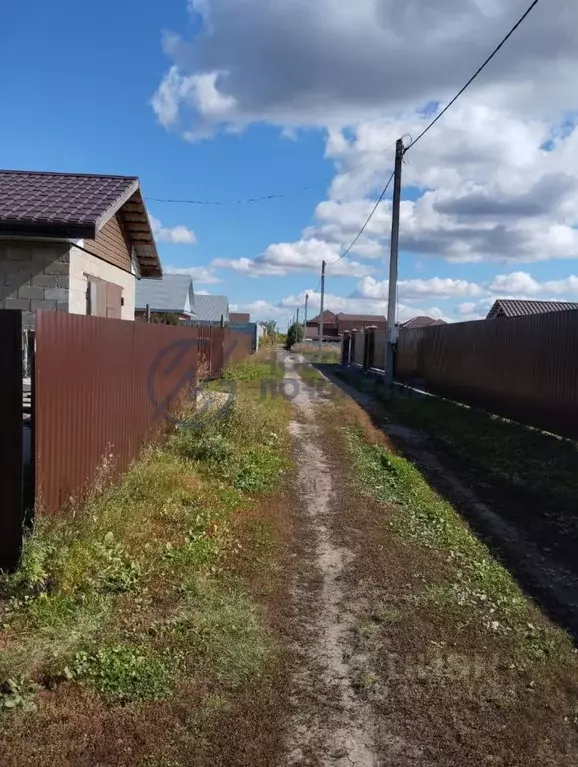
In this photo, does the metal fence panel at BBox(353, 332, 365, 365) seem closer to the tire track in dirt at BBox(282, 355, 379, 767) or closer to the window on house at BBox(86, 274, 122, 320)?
the window on house at BBox(86, 274, 122, 320)

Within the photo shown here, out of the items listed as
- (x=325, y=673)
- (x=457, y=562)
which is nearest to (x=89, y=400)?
(x=325, y=673)

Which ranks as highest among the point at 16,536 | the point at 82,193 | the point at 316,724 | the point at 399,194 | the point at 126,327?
the point at 399,194

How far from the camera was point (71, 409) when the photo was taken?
466 cm

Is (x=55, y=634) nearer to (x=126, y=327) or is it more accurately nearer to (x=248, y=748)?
(x=248, y=748)

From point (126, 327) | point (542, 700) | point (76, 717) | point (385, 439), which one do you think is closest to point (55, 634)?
point (76, 717)

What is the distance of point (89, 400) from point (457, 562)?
312 cm

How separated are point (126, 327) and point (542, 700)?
16.2ft

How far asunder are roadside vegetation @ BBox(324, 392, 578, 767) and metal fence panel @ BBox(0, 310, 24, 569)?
2.11 metres

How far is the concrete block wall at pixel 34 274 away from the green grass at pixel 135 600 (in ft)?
12.5

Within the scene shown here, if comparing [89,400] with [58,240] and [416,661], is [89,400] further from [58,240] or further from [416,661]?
[58,240]

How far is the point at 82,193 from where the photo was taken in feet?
30.9

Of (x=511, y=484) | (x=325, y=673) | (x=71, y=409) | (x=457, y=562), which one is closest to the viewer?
(x=325, y=673)

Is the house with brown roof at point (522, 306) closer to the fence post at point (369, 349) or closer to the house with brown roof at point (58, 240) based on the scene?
the fence post at point (369, 349)

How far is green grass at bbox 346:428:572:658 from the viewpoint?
3.74 metres
